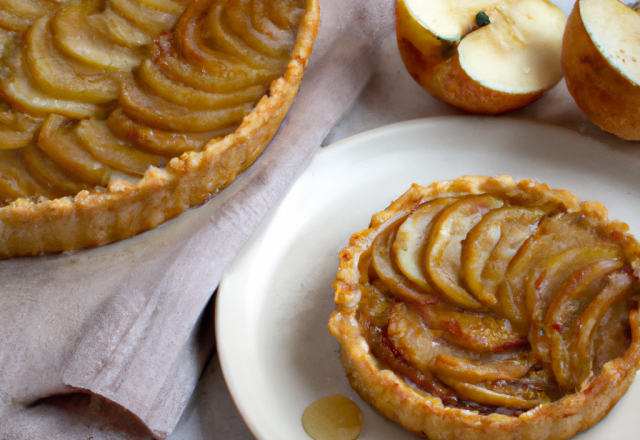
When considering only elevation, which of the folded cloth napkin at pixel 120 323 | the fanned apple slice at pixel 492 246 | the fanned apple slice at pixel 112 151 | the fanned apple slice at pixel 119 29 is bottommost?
the folded cloth napkin at pixel 120 323

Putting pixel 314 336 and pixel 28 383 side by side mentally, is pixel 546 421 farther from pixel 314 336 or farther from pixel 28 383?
pixel 28 383

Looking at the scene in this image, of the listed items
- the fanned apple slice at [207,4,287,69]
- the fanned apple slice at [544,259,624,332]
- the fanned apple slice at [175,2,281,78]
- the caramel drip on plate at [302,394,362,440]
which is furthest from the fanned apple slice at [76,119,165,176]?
the fanned apple slice at [544,259,624,332]

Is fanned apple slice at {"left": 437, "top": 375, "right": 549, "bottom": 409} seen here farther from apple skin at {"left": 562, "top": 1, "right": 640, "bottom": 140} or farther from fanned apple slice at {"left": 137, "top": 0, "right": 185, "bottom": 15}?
fanned apple slice at {"left": 137, "top": 0, "right": 185, "bottom": 15}

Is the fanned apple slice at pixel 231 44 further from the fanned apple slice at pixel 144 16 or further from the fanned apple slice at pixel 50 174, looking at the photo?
the fanned apple slice at pixel 50 174

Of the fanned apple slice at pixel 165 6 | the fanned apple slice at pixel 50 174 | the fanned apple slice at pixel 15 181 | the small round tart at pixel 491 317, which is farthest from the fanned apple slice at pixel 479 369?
the fanned apple slice at pixel 165 6

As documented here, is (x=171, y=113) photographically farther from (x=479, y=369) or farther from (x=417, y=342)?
(x=479, y=369)

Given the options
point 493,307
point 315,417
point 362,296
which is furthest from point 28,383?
point 493,307

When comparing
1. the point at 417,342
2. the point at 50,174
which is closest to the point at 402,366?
the point at 417,342
